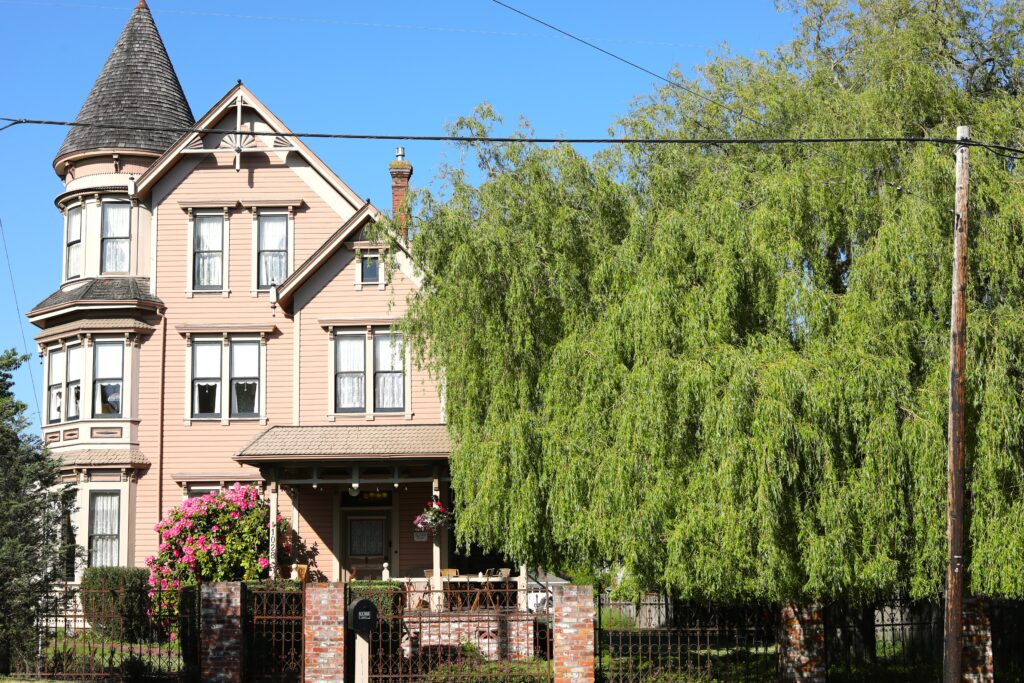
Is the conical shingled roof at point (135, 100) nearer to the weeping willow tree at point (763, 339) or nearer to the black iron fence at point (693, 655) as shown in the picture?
the weeping willow tree at point (763, 339)

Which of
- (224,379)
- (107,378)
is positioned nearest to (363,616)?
(224,379)

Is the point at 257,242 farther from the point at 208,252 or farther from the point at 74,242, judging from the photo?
the point at 74,242

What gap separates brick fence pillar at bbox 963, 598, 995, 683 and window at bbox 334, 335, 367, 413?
14036mm

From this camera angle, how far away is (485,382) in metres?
19.5

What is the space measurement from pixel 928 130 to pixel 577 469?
24.7ft

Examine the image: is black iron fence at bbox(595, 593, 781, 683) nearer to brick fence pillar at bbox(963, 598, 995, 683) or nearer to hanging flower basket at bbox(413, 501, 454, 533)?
brick fence pillar at bbox(963, 598, 995, 683)

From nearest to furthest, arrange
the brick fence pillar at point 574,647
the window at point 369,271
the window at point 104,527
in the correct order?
1. the brick fence pillar at point 574,647
2. the window at point 104,527
3. the window at point 369,271

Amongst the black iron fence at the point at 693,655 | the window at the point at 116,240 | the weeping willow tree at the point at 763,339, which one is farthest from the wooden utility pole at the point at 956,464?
the window at the point at 116,240

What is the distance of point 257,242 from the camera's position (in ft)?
90.3

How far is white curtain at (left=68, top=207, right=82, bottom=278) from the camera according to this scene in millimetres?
27578

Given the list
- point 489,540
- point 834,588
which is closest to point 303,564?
point 489,540

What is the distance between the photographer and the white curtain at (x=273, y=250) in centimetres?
2739

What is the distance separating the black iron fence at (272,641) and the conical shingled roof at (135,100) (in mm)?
13535

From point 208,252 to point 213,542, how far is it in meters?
7.30
